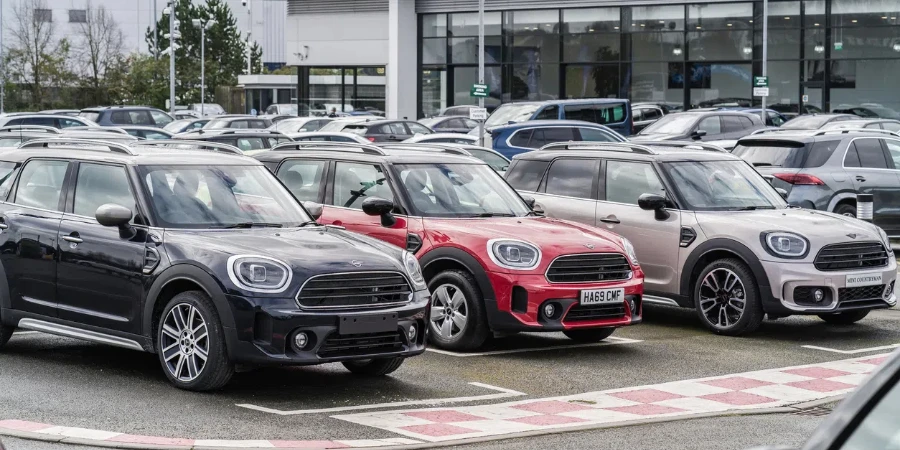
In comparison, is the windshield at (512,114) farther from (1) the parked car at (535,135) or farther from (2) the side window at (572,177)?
(2) the side window at (572,177)

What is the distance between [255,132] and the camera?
81.8 ft

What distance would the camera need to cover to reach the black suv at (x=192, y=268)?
26.7ft

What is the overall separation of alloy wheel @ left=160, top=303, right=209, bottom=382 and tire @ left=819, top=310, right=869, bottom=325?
645cm

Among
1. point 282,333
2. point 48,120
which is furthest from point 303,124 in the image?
point 282,333

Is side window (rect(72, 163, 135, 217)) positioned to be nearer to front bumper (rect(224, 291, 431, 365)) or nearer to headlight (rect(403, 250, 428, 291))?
front bumper (rect(224, 291, 431, 365))

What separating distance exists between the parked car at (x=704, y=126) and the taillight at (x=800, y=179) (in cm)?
1237

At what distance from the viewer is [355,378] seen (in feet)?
30.4

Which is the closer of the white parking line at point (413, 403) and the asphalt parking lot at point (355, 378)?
the asphalt parking lot at point (355, 378)

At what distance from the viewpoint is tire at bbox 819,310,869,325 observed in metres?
12.5

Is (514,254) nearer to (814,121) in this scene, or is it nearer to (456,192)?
(456,192)

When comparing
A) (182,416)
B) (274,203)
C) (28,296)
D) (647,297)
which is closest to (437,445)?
(182,416)

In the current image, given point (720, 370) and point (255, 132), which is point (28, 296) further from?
point (255, 132)

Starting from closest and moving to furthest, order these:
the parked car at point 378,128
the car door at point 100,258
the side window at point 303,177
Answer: the car door at point 100,258
the side window at point 303,177
the parked car at point 378,128

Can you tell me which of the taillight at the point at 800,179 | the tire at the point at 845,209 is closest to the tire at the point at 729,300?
the taillight at the point at 800,179
